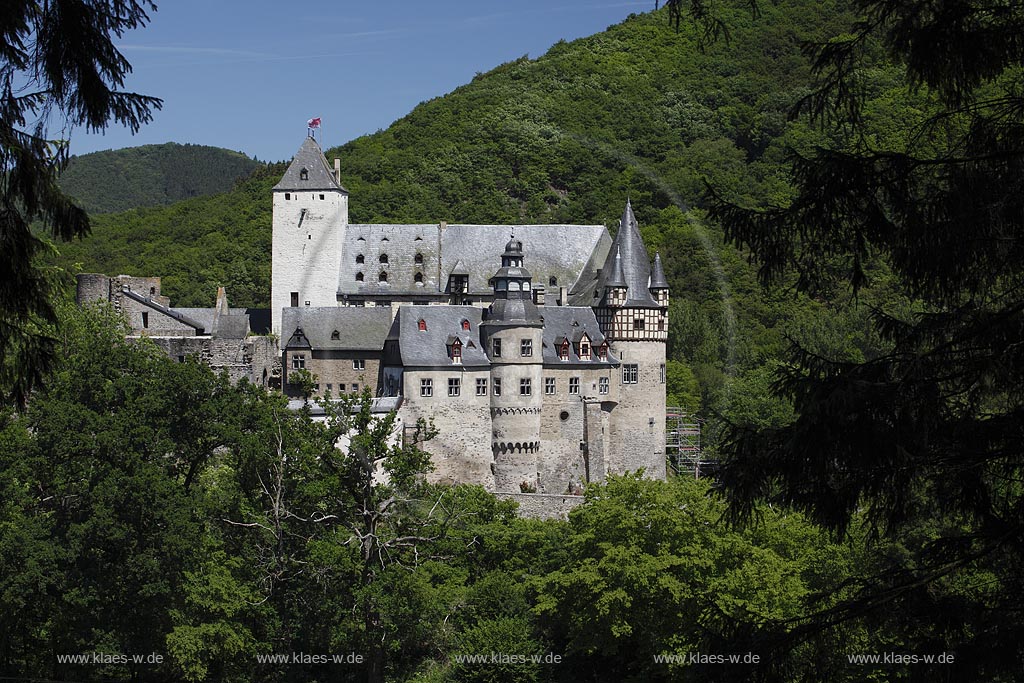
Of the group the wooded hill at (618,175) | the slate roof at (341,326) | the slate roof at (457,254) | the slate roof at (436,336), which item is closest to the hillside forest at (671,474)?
the wooded hill at (618,175)

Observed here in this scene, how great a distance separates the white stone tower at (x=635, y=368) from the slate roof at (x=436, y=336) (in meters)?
4.87

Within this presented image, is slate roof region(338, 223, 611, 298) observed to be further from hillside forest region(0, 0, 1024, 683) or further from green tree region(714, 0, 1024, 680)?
green tree region(714, 0, 1024, 680)

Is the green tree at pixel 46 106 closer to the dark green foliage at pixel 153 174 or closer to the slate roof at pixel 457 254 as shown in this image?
the slate roof at pixel 457 254

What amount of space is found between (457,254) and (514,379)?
36.3 ft

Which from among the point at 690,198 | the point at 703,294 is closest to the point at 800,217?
the point at 703,294

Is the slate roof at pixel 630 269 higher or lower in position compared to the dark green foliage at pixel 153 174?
lower

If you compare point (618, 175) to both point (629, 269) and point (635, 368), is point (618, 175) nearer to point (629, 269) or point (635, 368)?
point (629, 269)

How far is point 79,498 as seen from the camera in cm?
2772

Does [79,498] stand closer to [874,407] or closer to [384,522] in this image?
[384,522]

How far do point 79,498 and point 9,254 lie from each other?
20.6 metres

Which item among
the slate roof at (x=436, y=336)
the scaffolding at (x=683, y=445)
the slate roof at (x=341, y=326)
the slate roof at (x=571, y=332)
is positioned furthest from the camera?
the scaffolding at (x=683, y=445)

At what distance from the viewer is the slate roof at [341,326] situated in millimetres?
45250

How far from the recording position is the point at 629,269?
44719 mm

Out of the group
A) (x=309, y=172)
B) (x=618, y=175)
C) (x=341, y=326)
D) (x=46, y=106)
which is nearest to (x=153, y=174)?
(x=618, y=175)
